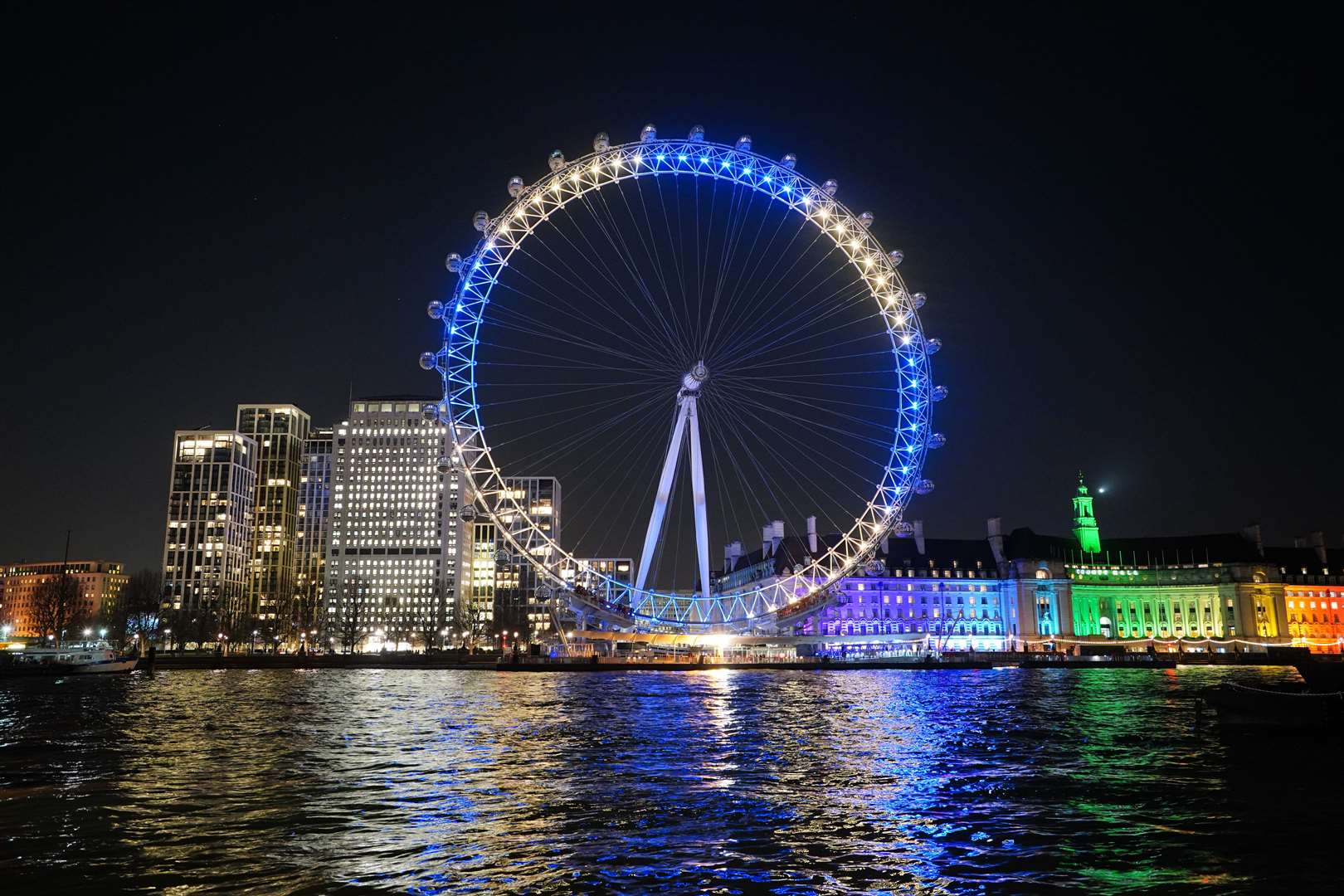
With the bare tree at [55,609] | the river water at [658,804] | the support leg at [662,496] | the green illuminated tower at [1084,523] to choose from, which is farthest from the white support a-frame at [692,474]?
the green illuminated tower at [1084,523]

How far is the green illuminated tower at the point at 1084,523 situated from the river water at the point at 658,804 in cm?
14889

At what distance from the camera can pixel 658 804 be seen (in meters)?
20.1

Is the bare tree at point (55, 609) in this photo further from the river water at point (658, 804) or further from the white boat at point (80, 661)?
the river water at point (658, 804)

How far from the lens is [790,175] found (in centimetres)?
7038

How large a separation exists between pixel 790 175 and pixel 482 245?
846 inches

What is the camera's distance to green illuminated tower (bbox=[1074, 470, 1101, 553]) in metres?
182

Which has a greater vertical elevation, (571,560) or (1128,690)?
(571,560)

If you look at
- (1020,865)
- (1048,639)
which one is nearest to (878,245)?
(1020,865)

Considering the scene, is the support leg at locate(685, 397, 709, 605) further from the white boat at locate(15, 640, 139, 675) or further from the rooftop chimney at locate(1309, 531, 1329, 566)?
the rooftop chimney at locate(1309, 531, 1329, 566)

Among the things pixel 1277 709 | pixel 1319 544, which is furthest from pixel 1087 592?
pixel 1277 709

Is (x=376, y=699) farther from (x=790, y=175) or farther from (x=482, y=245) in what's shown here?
(x=790, y=175)

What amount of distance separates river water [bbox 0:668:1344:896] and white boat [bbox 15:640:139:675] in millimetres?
54364

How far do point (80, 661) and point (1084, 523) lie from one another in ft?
517

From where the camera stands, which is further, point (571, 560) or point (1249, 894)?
point (571, 560)
